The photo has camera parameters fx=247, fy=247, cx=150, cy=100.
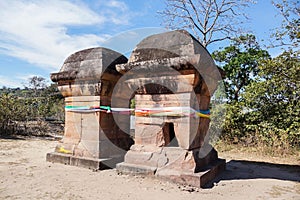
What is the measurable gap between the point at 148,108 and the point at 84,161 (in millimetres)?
1429

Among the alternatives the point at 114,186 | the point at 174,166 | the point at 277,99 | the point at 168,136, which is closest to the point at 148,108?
the point at 168,136

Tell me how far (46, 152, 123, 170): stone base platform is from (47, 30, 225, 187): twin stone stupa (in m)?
0.02

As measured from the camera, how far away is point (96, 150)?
4152 mm

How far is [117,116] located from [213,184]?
2.15 metres

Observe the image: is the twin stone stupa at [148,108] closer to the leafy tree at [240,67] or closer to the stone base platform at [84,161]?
the stone base platform at [84,161]

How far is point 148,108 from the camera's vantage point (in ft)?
12.2

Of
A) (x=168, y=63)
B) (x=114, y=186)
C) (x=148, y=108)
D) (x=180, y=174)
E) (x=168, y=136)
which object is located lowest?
(x=114, y=186)

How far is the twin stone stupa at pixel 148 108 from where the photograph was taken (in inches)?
134

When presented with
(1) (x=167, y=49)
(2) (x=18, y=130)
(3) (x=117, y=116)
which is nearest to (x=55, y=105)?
(2) (x=18, y=130)

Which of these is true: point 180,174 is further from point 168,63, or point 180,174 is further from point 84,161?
point 84,161

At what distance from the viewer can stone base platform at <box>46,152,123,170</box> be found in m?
3.95

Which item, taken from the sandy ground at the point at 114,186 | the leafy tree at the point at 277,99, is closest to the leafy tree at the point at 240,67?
the leafy tree at the point at 277,99

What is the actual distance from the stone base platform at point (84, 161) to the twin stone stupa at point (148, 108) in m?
0.02

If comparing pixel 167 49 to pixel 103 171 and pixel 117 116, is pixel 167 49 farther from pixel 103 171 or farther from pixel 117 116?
pixel 103 171
